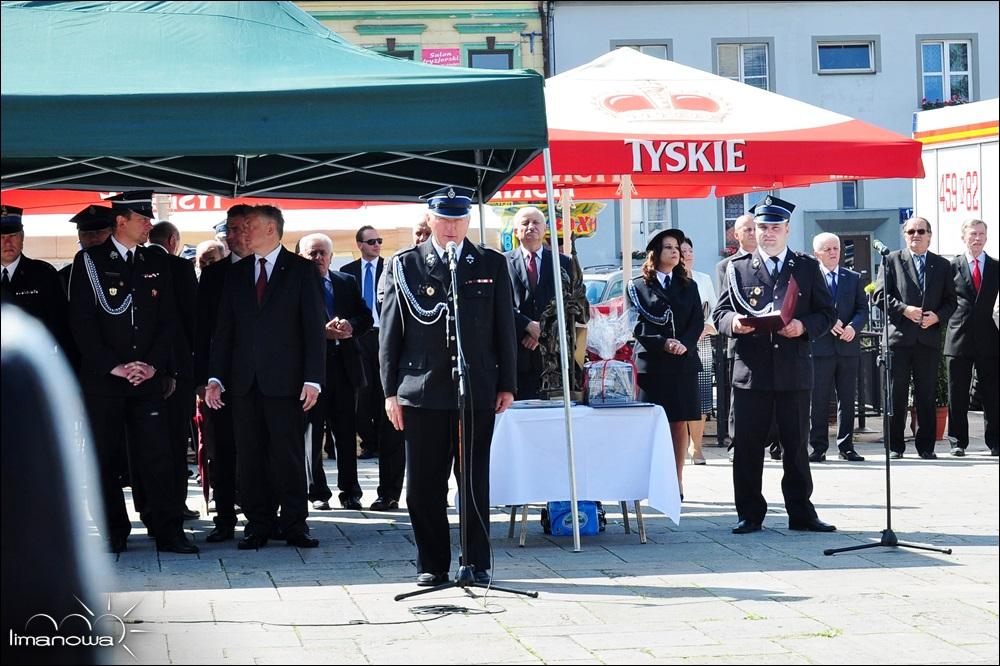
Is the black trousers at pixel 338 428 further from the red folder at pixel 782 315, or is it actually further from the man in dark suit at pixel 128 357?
the red folder at pixel 782 315

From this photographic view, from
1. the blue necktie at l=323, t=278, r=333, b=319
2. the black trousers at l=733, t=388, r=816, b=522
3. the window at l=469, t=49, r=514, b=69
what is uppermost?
the window at l=469, t=49, r=514, b=69

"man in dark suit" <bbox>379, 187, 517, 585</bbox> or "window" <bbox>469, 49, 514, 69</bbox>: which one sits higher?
"window" <bbox>469, 49, 514, 69</bbox>

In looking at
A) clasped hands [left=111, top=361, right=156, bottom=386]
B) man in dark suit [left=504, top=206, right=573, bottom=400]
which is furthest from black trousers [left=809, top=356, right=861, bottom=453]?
clasped hands [left=111, top=361, right=156, bottom=386]

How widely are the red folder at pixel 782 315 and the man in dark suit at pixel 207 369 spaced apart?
302cm

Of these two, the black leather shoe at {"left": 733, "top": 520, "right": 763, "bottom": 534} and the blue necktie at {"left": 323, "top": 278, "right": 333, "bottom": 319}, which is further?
the blue necktie at {"left": 323, "top": 278, "right": 333, "bottom": 319}

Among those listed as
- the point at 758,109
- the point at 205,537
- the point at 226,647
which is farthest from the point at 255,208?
the point at 758,109

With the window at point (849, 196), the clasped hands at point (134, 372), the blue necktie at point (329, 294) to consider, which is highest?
the window at point (849, 196)

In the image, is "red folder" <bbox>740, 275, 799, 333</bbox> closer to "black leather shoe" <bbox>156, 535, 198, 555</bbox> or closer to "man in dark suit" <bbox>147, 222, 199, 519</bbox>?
"man in dark suit" <bbox>147, 222, 199, 519</bbox>

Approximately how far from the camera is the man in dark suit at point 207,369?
345 inches

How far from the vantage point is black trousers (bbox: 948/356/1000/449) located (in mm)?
13391

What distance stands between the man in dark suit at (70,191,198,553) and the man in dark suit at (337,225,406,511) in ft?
6.02

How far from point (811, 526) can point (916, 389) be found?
4736 millimetres

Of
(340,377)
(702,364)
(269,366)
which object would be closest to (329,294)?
(340,377)

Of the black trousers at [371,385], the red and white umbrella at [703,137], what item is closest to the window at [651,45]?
the red and white umbrella at [703,137]
